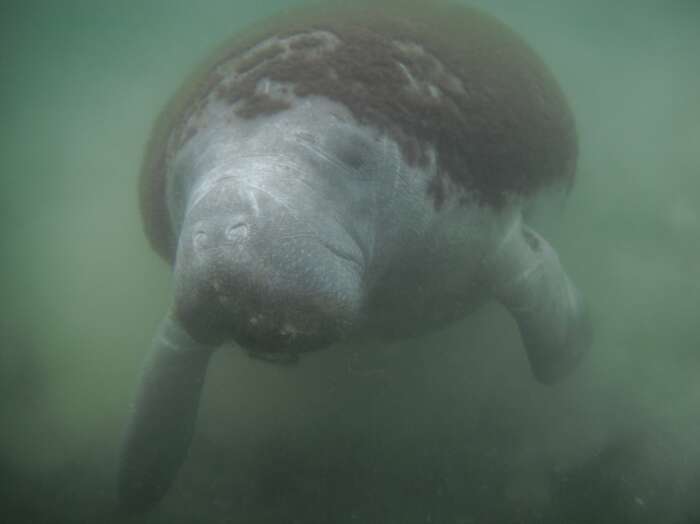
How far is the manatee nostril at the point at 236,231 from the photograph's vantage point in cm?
234

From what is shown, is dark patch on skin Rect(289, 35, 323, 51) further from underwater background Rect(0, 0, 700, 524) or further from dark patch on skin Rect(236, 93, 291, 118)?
underwater background Rect(0, 0, 700, 524)

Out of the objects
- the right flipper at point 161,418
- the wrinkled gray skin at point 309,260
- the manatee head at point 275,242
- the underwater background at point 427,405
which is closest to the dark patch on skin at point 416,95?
the wrinkled gray skin at point 309,260

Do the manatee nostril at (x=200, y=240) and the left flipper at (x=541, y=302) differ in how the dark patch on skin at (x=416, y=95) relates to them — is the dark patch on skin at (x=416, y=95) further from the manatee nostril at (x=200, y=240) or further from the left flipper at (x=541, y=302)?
the manatee nostril at (x=200, y=240)

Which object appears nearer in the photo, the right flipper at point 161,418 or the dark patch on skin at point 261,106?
the dark patch on skin at point 261,106

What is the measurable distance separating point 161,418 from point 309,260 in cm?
291

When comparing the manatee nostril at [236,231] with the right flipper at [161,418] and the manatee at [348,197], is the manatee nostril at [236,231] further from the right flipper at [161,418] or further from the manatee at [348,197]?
the right flipper at [161,418]

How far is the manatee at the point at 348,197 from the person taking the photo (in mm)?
2457

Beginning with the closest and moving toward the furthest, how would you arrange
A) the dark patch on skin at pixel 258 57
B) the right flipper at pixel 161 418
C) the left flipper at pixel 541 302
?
the dark patch on skin at pixel 258 57, the right flipper at pixel 161 418, the left flipper at pixel 541 302

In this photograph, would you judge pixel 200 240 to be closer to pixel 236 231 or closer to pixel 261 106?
pixel 236 231

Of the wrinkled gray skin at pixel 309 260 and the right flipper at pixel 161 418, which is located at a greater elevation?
the wrinkled gray skin at pixel 309 260

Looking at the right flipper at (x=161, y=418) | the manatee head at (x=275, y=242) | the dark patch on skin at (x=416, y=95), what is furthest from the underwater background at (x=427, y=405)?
the manatee head at (x=275, y=242)

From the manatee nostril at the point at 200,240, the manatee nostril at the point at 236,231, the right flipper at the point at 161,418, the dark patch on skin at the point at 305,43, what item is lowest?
the right flipper at the point at 161,418

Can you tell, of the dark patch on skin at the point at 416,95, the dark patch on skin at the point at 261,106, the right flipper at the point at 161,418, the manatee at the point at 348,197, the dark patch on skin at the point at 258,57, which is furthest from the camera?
the right flipper at the point at 161,418

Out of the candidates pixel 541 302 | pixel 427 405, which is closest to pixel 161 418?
pixel 427 405
